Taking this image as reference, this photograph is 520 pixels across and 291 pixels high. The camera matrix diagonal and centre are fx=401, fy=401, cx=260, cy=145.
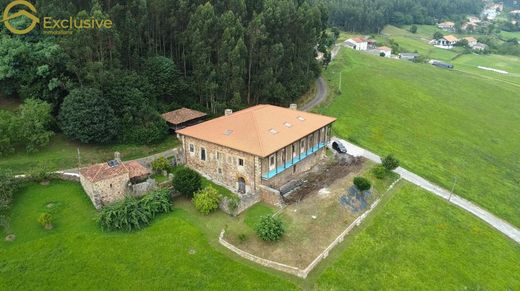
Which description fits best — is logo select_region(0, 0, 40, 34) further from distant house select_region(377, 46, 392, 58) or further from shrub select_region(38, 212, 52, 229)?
distant house select_region(377, 46, 392, 58)

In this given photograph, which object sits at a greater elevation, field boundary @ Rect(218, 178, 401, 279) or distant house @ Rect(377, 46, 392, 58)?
distant house @ Rect(377, 46, 392, 58)

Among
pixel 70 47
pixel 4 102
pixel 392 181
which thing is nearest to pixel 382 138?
pixel 392 181

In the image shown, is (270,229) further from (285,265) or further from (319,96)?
(319,96)

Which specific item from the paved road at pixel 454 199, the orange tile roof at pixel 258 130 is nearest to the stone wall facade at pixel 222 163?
the orange tile roof at pixel 258 130

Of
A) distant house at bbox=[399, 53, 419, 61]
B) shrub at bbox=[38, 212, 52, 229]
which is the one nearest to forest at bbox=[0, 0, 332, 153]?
shrub at bbox=[38, 212, 52, 229]

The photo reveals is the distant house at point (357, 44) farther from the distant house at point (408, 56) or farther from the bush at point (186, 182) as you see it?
the bush at point (186, 182)

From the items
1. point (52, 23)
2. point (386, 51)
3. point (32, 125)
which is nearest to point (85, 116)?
point (32, 125)

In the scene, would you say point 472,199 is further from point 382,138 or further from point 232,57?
point 232,57
